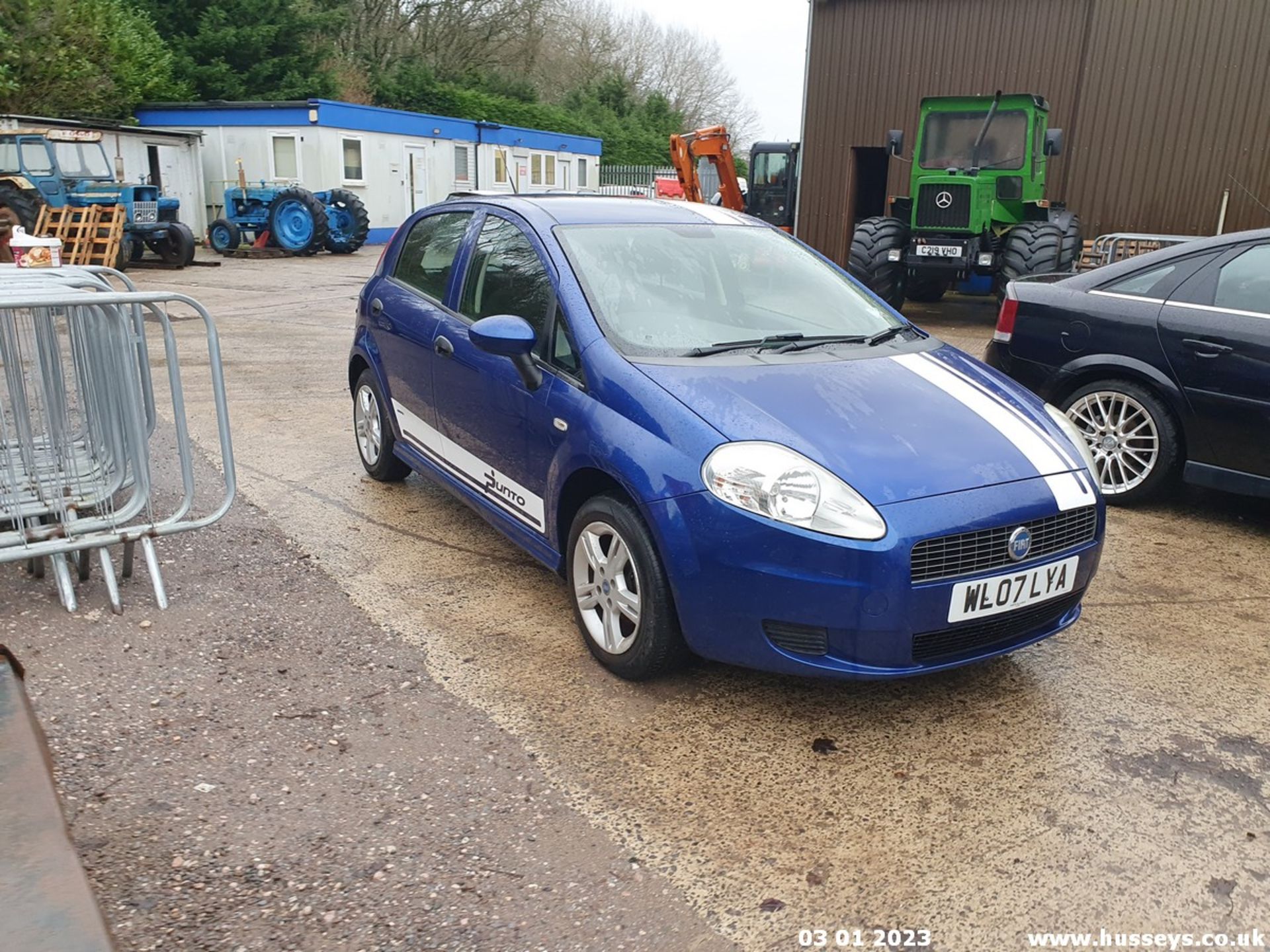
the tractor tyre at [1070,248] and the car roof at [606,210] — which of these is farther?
the tractor tyre at [1070,248]

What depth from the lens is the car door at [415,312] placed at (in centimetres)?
475

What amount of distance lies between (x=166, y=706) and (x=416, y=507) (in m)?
2.20

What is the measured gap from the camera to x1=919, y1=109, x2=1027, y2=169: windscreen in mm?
12320

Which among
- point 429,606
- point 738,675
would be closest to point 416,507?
point 429,606

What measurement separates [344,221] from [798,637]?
22.0m

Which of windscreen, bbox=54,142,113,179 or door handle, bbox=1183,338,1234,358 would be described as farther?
windscreen, bbox=54,142,113,179

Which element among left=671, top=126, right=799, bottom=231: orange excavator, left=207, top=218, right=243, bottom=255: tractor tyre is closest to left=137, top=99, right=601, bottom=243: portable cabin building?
left=207, top=218, right=243, bottom=255: tractor tyre

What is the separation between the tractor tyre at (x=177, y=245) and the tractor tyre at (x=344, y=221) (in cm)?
377

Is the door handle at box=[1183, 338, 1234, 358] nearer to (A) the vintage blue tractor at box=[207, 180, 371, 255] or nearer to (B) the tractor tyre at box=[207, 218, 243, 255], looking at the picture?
(A) the vintage blue tractor at box=[207, 180, 371, 255]

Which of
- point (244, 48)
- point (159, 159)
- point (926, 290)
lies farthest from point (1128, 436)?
point (244, 48)

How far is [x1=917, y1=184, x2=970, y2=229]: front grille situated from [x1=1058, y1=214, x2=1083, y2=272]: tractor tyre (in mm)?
1150

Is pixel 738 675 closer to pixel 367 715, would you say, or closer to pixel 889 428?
pixel 889 428

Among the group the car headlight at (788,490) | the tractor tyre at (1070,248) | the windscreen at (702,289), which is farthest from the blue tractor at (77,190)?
the car headlight at (788,490)

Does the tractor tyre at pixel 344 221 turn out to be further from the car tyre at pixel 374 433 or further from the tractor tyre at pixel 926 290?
the car tyre at pixel 374 433
